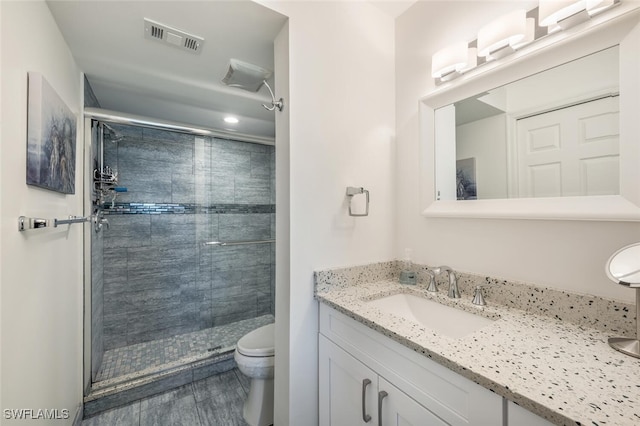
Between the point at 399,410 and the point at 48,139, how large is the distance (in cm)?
170

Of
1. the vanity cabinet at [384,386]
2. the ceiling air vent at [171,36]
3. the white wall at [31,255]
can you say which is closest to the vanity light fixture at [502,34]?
the vanity cabinet at [384,386]

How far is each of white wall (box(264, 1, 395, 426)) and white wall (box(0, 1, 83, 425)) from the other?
924mm

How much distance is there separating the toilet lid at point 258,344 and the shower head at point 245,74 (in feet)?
5.33

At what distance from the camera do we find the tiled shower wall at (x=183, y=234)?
240cm

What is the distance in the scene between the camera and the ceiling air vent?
50.8 inches

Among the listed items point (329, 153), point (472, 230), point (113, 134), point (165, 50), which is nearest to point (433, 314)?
point (472, 230)

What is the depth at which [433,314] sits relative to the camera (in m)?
1.26

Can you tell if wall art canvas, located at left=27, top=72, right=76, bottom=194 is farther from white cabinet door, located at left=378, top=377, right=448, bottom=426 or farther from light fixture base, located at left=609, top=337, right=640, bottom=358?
light fixture base, located at left=609, top=337, right=640, bottom=358

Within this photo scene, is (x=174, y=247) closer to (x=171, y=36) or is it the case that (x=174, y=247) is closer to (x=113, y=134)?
(x=113, y=134)

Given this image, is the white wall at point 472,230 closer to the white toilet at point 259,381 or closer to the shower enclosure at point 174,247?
the white toilet at point 259,381

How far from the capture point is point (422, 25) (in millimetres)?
1509

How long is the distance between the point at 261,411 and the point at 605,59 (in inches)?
90.6

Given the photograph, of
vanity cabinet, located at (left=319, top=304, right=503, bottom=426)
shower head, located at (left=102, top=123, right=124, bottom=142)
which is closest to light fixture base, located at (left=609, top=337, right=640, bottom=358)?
vanity cabinet, located at (left=319, top=304, right=503, bottom=426)

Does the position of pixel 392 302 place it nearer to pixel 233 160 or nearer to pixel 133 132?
pixel 233 160
